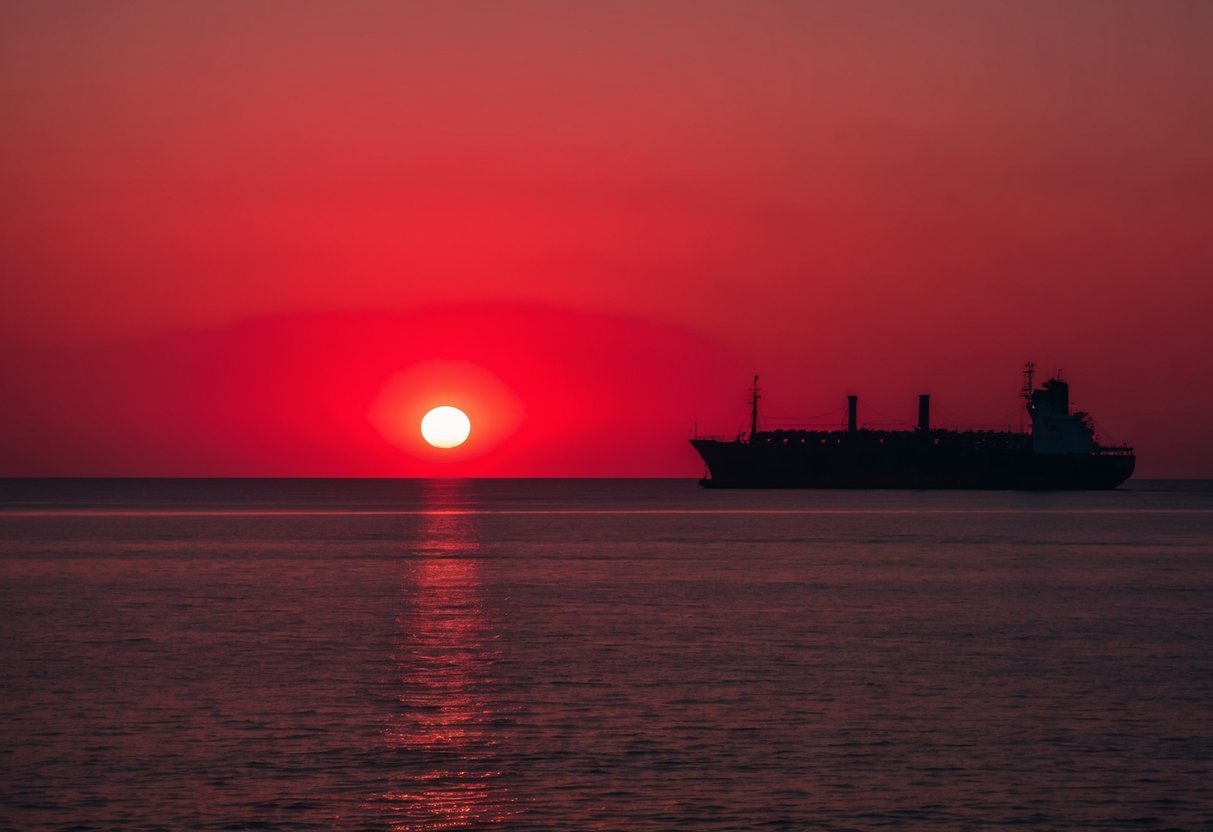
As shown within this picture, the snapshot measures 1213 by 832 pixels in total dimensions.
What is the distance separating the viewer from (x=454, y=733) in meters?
24.2

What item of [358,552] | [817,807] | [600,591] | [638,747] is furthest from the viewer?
[358,552]

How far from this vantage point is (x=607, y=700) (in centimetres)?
2719

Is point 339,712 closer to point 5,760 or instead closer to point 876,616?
point 5,760

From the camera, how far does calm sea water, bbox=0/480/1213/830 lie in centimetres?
1936

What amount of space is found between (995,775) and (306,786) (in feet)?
31.2

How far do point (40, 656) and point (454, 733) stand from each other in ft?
46.6

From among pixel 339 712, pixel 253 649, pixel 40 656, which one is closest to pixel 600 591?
pixel 253 649

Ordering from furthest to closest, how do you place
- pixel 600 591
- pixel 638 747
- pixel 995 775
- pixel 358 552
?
pixel 358 552
pixel 600 591
pixel 638 747
pixel 995 775

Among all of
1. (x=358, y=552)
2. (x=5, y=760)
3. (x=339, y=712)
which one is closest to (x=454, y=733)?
(x=339, y=712)

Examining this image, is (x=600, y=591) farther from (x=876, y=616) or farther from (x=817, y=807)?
(x=817, y=807)

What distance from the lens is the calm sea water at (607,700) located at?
19359mm

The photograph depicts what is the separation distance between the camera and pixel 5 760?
21781 millimetres

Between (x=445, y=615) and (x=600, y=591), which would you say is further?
(x=600, y=591)

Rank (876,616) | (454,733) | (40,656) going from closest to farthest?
(454,733) → (40,656) → (876,616)
